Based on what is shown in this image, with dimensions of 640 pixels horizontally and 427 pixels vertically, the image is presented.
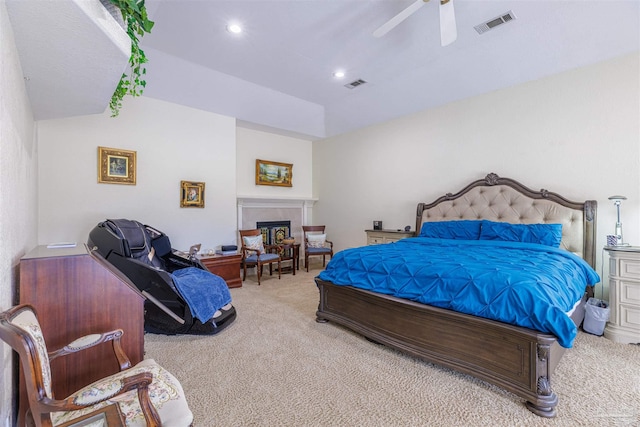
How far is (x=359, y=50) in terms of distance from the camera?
12.5 ft

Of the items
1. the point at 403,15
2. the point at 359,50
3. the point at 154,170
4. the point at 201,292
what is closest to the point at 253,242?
the point at 154,170

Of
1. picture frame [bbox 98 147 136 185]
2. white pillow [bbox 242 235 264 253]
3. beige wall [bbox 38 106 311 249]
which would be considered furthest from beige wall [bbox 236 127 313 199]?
picture frame [bbox 98 147 136 185]

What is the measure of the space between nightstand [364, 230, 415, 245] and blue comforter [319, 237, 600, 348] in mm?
1498

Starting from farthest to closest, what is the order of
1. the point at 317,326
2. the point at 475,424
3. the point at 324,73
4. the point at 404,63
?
1. the point at 324,73
2. the point at 404,63
3. the point at 317,326
4. the point at 475,424

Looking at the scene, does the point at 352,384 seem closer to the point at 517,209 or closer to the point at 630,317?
the point at 630,317

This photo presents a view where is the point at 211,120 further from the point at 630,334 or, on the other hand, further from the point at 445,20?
the point at 630,334

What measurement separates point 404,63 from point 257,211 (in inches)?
145

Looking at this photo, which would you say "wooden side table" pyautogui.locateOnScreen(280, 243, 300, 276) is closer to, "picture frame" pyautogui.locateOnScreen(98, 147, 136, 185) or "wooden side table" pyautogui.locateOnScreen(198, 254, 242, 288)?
"wooden side table" pyautogui.locateOnScreen(198, 254, 242, 288)

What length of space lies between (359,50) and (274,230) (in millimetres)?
3755

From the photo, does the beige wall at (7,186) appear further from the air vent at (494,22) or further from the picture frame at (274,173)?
the picture frame at (274,173)

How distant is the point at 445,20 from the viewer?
8.80 ft

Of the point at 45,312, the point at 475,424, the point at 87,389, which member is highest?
the point at 45,312

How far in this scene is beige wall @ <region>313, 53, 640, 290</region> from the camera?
10.6 ft

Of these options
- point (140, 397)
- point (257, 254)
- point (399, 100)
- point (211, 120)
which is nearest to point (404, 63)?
point (399, 100)
